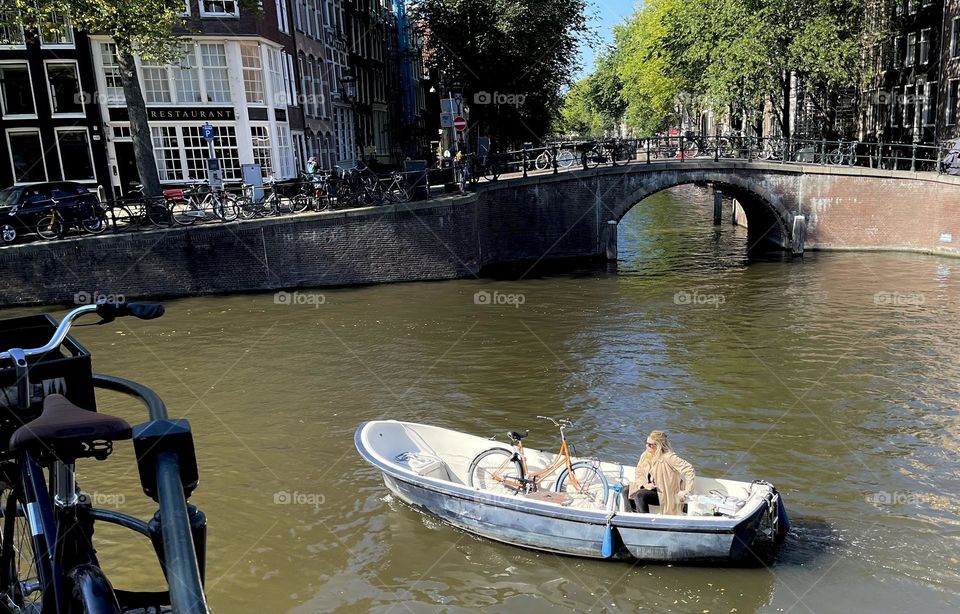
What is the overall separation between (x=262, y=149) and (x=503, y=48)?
1217 centimetres

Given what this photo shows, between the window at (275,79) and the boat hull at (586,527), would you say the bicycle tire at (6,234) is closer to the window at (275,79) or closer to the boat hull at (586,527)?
the window at (275,79)

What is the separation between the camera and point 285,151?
2891cm

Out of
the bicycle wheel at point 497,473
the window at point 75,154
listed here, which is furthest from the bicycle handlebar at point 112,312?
the window at point 75,154

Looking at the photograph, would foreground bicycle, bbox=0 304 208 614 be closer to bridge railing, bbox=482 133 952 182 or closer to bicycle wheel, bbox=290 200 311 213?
bicycle wheel, bbox=290 200 311 213

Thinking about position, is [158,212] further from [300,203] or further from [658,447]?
[658,447]

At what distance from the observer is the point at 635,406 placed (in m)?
12.9

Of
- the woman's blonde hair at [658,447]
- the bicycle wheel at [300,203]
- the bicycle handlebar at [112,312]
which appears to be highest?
the bicycle handlebar at [112,312]

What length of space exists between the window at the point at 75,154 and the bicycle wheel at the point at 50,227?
7.22 meters

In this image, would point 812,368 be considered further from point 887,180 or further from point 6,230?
point 6,230

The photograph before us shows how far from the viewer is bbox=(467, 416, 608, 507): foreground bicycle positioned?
8.99m

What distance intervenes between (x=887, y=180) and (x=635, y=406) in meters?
18.4

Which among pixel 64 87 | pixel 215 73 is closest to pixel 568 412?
pixel 215 73

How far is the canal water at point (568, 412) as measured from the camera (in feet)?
26.6

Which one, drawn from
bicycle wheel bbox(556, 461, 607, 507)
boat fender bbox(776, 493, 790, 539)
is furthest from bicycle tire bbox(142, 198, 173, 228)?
boat fender bbox(776, 493, 790, 539)
